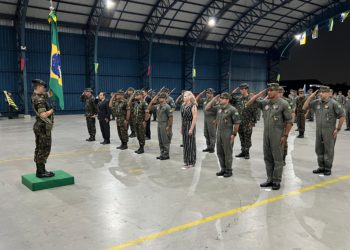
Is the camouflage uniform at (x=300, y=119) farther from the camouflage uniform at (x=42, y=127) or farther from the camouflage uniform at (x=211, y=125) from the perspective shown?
the camouflage uniform at (x=42, y=127)

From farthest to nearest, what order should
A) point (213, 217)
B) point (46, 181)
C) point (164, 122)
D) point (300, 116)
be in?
point (300, 116)
point (164, 122)
point (46, 181)
point (213, 217)

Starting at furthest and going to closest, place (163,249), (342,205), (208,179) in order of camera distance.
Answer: (208,179)
(342,205)
(163,249)

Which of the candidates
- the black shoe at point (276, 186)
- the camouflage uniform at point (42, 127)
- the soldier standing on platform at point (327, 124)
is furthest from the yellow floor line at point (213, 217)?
the camouflage uniform at point (42, 127)

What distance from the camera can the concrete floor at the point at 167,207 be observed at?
3.79m

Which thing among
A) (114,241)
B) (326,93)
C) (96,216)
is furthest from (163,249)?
(326,93)

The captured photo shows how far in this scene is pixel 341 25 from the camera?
27641 millimetres

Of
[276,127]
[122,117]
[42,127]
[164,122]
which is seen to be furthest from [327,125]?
[122,117]

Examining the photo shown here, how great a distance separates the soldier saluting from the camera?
5734 millimetres

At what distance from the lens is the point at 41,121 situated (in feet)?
19.2

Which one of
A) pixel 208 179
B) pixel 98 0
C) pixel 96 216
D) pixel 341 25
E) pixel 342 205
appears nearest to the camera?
pixel 96 216

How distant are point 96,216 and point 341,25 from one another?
29.7 meters

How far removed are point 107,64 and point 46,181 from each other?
20.3 meters

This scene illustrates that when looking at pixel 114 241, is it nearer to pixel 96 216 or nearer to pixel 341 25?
pixel 96 216

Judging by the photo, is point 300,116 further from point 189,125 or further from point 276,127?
point 276,127
